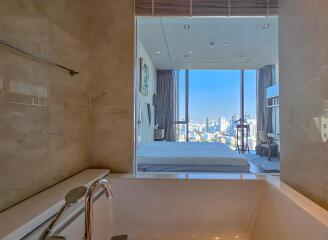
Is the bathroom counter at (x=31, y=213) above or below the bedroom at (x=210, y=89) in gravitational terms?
→ below

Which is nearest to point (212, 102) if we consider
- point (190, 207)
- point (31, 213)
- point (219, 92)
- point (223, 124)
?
point (219, 92)

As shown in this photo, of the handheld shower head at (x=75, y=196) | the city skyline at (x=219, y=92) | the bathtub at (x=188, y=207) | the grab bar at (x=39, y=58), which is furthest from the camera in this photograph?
the city skyline at (x=219, y=92)

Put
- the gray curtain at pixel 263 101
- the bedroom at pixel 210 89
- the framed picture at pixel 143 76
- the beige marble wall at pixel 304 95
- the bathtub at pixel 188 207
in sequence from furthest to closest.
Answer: the gray curtain at pixel 263 101 → the framed picture at pixel 143 76 → the bedroom at pixel 210 89 → the bathtub at pixel 188 207 → the beige marble wall at pixel 304 95

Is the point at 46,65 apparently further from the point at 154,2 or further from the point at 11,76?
the point at 154,2

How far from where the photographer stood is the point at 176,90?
6723 millimetres

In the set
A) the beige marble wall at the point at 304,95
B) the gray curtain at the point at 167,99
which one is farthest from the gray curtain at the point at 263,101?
the beige marble wall at the point at 304,95

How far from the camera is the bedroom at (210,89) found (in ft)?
12.1

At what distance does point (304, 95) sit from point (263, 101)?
15.6 ft

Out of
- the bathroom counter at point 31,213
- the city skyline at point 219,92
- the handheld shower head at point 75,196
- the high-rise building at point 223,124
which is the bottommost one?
the bathroom counter at point 31,213

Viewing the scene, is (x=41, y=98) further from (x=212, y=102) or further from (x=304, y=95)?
(x=212, y=102)

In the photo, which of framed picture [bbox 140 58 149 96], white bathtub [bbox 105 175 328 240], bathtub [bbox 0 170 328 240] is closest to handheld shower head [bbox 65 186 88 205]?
bathtub [bbox 0 170 328 240]

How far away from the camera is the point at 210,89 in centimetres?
645

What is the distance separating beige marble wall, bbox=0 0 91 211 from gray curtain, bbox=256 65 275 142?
183 inches

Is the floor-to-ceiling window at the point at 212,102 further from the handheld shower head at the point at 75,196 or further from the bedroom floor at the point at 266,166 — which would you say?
the handheld shower head at the point at 75,196
